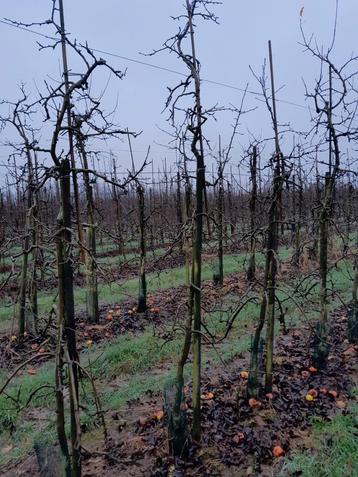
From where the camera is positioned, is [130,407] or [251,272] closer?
[130,407]

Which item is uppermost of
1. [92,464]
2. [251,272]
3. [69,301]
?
[69,301]

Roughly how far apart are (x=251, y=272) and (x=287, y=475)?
26.7 ft

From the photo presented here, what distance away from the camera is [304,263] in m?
12.2

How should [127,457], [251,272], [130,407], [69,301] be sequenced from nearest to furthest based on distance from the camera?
[69,301] → [127,457] → [130,407] → [251,272]

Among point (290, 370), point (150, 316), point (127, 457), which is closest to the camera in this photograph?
point (127, 457)

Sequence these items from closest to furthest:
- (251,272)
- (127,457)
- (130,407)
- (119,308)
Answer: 1. (127,457)
2. (130,407)
3. (119,308)
4. (251,272)

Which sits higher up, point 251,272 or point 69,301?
point 69,301

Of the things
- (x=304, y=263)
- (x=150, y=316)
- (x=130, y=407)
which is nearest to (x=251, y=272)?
(x=304, y=263)

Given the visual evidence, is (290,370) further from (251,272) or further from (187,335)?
(251,272)

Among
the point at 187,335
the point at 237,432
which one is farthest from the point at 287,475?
the point at 187,335

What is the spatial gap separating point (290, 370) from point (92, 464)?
9.64ft

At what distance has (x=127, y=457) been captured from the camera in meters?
3.75

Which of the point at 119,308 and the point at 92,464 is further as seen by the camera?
the point at 119,308

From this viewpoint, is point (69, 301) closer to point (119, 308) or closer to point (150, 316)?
point (150, 316)
